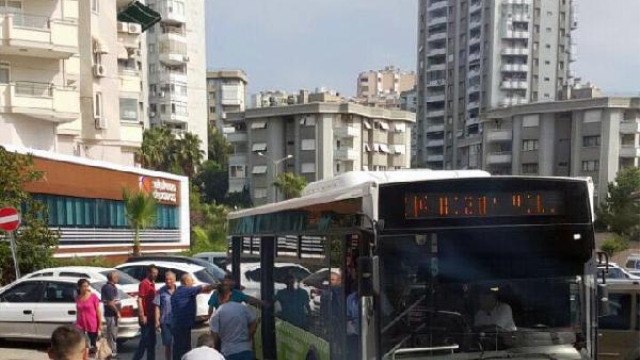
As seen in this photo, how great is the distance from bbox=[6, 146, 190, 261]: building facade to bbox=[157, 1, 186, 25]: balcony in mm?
57616

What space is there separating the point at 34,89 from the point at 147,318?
2299 centimetres

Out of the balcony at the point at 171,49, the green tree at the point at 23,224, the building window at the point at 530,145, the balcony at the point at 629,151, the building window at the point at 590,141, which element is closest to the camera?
the green tree at the point at 23,224

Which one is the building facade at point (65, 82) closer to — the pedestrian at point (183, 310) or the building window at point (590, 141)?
the pedestrian at point (183, 310)

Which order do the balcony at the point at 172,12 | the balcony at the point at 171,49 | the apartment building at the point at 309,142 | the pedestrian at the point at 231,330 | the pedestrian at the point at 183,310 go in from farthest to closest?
the balcony at the point at 172,12 < the balcony at the point at 171,49 < the apartment building at the point at 309,142 < the pedestrian at the point at 183,310 < the pedestrian at the point at 231,330

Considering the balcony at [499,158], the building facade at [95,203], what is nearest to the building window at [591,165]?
the balcony at [499,158]

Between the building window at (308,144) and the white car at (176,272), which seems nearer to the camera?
the white car at (176,272)

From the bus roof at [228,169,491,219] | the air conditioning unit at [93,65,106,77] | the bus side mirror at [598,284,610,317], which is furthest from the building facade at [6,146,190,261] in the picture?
the bus side mirror at [598,284,610,317]

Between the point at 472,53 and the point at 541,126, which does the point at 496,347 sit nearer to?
the point at 541,126

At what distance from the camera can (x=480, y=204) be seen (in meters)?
6.45

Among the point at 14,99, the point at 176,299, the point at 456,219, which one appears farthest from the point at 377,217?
the point at 14,99

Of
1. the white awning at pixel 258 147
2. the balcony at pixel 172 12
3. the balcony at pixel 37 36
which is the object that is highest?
the balcony at pixel 172 12

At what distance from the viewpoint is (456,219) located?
21.0ft

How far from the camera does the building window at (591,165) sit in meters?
75.6

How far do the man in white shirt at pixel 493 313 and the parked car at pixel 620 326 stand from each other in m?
4.39
